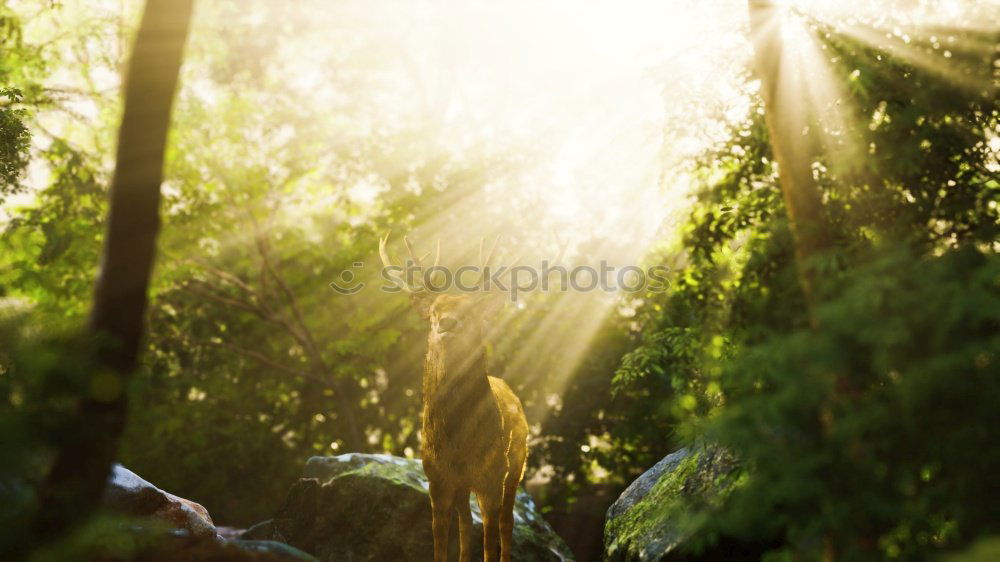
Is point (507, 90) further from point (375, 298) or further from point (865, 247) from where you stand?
point (865, 247)

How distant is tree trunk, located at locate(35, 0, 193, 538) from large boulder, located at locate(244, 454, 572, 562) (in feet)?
19.1

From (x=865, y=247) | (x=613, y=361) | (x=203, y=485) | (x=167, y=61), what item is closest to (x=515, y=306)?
(x=613, y=361)

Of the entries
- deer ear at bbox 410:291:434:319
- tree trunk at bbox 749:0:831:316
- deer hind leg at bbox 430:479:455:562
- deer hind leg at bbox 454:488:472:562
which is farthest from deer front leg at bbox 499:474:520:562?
tree trunk at bbox 749:0:831:316

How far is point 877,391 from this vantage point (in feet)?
16.5

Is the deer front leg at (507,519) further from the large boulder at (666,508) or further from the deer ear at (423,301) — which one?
the deer ear at (423,301)

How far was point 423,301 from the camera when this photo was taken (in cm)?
833

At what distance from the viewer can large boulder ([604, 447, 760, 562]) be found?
24.8ft

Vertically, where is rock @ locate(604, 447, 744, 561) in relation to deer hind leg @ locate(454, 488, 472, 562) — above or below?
below

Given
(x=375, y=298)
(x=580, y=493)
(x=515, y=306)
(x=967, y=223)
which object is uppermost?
(x=967, y=223)

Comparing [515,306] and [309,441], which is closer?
[515,306]

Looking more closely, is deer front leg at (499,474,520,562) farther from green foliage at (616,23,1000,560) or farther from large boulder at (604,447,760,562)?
green foliage at (616,23,1000,560)

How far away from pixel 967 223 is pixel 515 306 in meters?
10.6

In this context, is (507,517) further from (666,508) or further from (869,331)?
(869,331)

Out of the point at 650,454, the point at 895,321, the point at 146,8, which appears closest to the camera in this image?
the point at 895,321
